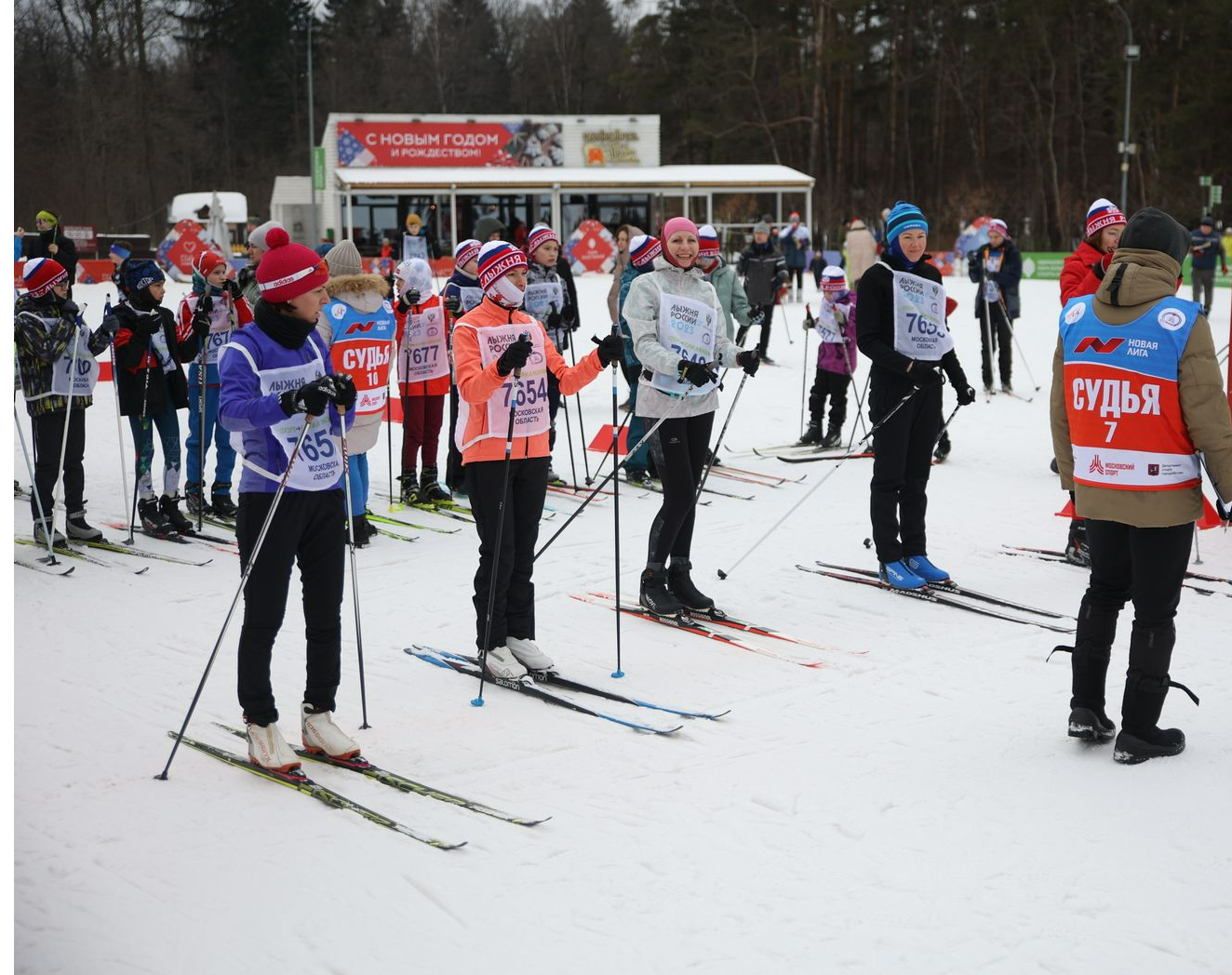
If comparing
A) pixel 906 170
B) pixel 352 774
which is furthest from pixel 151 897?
pixel 906 170

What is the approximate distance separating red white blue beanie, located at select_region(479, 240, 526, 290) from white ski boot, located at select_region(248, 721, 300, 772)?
6.32 ft

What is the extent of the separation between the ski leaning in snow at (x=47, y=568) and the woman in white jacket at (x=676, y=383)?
3.09 m

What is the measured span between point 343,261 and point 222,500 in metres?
1.75

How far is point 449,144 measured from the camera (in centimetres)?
3694

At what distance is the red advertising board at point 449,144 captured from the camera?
118 feet

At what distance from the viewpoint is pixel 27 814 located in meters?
3.83

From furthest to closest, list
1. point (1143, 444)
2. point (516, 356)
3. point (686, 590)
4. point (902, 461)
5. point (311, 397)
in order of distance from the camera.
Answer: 1. point (902, 461)
2. point (686, 590)
3. point (516, 356)
4. point (1143, 444)
5. point (311, 397)

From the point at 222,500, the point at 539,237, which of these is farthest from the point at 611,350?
the point at 222,500

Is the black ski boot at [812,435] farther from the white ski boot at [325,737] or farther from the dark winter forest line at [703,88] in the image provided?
the dark winter forest line at [703,88]

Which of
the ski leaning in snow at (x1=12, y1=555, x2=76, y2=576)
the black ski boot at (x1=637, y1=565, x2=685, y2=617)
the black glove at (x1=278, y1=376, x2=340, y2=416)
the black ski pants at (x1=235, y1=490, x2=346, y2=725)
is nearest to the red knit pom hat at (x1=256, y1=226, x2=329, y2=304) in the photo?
the black glove at (x1=278, y1=376, x2=340, y2=416)

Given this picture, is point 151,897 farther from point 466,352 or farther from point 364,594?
point 364,594

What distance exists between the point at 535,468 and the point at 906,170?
46472 millimetres

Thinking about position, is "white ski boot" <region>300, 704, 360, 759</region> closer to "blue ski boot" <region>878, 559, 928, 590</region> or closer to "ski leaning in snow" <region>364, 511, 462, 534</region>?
"blue ski boot" <region>878, 559, 928, 590</region>

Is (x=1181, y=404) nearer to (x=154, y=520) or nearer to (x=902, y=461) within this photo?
(x=902, y=461)
